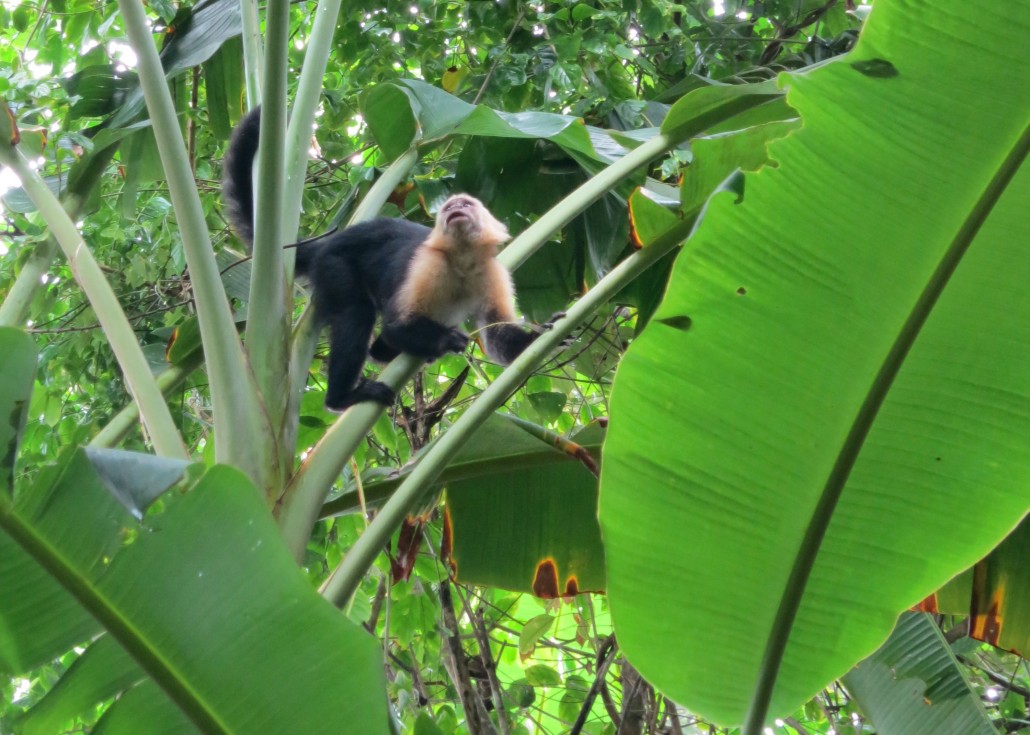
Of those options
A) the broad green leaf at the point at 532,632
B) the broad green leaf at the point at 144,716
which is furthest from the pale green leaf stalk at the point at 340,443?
the broad green leaf at the point at 532,632

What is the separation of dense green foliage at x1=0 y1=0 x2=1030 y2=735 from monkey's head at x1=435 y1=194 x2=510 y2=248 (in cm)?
14

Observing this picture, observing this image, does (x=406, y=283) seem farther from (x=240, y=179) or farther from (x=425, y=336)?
(x=240, y=179)

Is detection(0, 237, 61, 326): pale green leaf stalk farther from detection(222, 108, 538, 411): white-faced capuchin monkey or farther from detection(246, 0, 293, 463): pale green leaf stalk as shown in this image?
detection(222, 108, 538, 411): white-faced capuchin monkey

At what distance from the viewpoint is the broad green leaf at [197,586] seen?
4.76 ft

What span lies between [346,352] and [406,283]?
388mm

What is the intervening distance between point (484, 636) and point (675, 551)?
2.06 metres

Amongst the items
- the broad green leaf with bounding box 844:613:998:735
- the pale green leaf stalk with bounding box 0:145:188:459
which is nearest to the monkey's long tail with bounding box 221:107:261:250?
the pale green leaf stalk with bounding box 0:145:188:459

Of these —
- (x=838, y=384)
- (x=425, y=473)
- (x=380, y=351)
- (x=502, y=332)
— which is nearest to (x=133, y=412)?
(x=425, y=473)

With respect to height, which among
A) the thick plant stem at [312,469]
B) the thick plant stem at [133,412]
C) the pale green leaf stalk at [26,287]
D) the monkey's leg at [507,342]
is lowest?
the monkey's leg at [507,342]

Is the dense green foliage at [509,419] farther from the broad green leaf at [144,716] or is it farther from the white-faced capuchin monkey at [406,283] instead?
the white-faced capuchin monkey at [406,283]

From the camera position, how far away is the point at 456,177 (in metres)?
3.39

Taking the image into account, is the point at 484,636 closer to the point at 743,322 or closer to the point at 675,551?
the point at 675,551

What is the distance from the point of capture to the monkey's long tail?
3.30m

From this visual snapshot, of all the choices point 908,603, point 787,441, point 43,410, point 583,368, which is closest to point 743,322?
point 787,441
